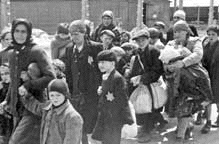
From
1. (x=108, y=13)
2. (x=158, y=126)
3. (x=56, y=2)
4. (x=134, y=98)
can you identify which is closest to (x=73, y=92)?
(x=134, y=98)

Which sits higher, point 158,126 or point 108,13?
point 108,13

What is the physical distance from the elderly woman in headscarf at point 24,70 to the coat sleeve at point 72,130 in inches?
21.6

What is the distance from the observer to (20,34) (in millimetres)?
4199

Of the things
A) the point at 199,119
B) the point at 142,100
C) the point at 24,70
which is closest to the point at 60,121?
the point at 24,70

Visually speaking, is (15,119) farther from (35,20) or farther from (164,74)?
(35,20)

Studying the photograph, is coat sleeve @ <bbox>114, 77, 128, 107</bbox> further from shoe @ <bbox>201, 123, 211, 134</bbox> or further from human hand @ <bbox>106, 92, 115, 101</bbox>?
shoe @ <bbox>201, 123, 211, 134</bbox>

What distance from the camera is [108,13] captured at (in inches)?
287

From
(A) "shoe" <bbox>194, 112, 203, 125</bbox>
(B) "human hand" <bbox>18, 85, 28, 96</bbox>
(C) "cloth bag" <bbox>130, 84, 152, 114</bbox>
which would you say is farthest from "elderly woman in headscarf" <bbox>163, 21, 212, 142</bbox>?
(B) "human hand" <bbox>18, 85, 28, 96</bbox>

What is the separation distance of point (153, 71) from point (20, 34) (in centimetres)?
236

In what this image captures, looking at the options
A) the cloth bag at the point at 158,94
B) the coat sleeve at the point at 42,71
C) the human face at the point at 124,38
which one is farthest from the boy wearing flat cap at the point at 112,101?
the human face at the point at 124,38

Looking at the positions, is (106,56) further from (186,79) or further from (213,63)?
(213,63)

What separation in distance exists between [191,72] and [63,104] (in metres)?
2.44

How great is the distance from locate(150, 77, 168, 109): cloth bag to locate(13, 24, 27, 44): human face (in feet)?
7.97

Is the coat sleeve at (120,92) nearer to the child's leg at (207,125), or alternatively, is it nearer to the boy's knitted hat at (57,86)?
the boy's knitted hat at (57,86)
